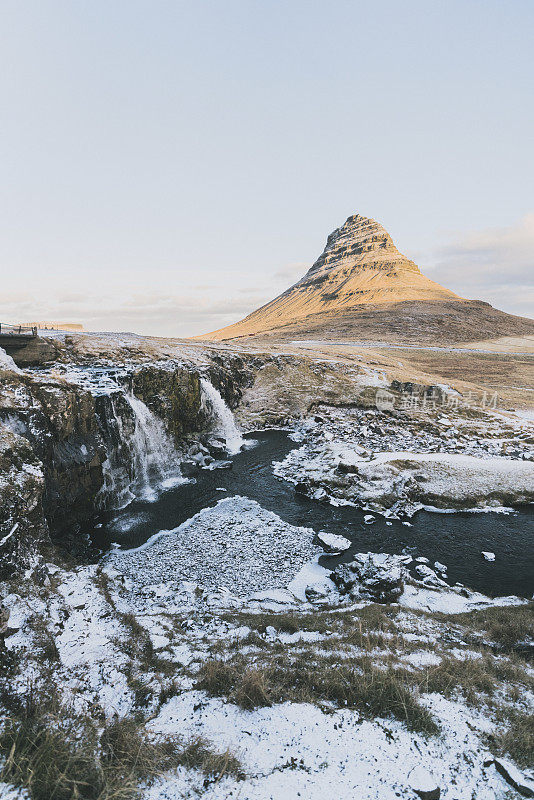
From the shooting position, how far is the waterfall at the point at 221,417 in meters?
35.5

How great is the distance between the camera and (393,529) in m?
19.9

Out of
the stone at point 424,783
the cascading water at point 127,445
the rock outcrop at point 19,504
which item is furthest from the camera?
the cascading water at point 127,445

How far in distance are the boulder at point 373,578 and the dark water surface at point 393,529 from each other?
1500 millimetres

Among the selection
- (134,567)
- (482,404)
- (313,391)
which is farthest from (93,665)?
(482,404)

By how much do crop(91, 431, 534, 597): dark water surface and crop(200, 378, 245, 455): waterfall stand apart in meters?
9.37

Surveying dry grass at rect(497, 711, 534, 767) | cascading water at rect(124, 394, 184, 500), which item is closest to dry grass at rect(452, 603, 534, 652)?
dry grass at rect(497, 711, 534, 767)

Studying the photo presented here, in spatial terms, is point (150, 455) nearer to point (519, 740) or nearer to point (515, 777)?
point (519, 740)

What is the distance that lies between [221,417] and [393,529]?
70.3 feet

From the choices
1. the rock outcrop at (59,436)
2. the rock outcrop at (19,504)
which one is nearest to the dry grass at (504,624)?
the rock outcrop at (19,504)

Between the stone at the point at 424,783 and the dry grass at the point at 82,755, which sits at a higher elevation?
the dry grass at the point at 82,755

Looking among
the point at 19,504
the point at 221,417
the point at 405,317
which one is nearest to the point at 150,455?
the point at 221,417

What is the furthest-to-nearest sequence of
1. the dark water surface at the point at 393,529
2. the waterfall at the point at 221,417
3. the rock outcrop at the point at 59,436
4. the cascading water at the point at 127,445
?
the waterfall at the point at 221,417 → the cascading water at the point at 127,445 → the rock outcrop at the point at 59,436 → the dark water surface at the point at 393,529

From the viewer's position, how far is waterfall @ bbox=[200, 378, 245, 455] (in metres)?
35.5

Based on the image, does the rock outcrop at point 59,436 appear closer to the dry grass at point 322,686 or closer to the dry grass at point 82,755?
the dry grass at point 82,755
